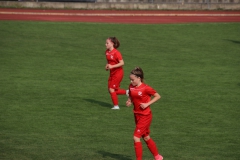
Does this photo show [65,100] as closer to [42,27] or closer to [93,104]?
[93,104]

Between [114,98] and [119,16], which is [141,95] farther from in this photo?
[119,16]

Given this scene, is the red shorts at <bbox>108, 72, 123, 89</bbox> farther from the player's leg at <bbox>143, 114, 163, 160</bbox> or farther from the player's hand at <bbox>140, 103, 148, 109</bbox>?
the player's hand at <bbox>140, 103, 148, 109</bbox>

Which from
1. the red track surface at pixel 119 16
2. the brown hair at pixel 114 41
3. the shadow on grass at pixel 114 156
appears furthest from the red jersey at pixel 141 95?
the red track surface at pixel 119 16

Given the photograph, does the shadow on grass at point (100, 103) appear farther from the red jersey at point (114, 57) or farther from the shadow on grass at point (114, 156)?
the shadow on grass at point (114, 156)

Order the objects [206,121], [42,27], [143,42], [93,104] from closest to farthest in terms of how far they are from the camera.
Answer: [206,121]
[93,104]
[143,42]
[42,27]

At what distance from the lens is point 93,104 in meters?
16.1

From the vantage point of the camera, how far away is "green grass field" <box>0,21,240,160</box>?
1202 centimetres

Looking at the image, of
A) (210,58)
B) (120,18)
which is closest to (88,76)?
(210,58)

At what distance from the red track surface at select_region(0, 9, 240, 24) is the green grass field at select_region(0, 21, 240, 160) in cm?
125

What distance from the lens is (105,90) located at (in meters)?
18.3

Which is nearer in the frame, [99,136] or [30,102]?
[99,136]

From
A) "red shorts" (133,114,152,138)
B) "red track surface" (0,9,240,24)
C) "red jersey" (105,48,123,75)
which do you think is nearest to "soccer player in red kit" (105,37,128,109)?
"red jersey" (105,48,123,75)

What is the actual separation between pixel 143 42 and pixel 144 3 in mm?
9310

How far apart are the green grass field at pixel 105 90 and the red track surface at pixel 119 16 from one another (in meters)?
1.25
